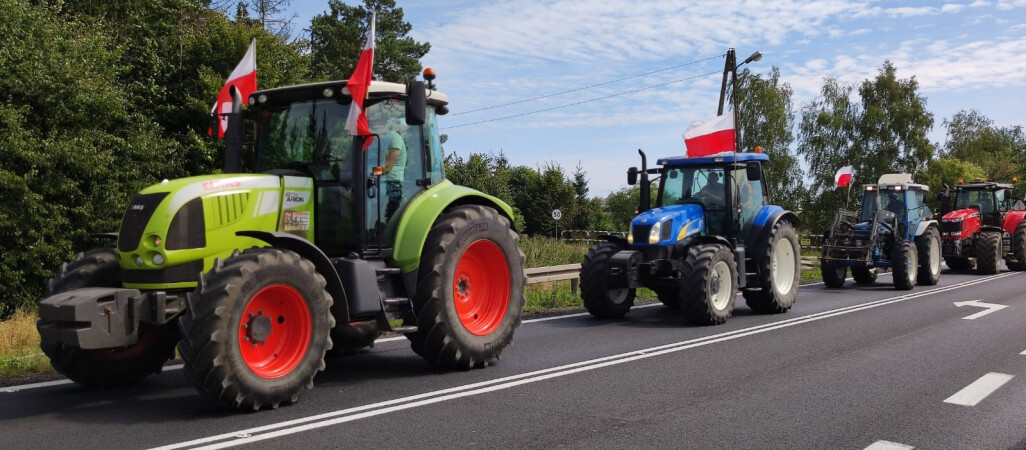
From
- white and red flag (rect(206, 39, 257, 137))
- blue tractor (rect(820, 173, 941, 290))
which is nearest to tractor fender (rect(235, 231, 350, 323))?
white and red flag (rect(206, 39, 257, 137))

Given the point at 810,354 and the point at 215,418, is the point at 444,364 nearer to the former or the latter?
the point at 215,418

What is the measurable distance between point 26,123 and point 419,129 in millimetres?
13678

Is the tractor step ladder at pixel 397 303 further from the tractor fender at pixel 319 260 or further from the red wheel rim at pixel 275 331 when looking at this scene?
the red wheel rim at pixel 275 331

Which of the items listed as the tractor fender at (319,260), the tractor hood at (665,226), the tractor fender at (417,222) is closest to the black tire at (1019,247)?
the tractor hood at (665,226)

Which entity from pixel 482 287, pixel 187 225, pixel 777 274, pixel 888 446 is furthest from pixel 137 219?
pixel 777 274

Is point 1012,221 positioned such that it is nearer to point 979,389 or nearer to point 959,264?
point 959,264

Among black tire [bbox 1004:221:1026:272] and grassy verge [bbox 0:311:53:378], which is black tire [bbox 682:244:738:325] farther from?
black tire [bbox 1004:221:1026:272]

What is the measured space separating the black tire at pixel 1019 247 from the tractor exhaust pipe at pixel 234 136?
22.0 m

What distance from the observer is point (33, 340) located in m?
9.00

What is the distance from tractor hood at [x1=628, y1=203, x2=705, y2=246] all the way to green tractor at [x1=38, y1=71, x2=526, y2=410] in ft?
12.1

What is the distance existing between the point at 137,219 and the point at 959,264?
22.8m

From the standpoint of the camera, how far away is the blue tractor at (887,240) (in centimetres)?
1700

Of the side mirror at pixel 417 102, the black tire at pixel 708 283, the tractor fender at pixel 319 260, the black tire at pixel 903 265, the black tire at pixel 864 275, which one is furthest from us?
the black tire at pixel 864 275

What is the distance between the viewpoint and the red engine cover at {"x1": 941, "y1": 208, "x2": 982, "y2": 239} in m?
21.0
